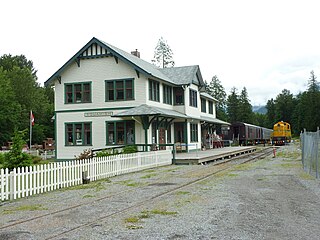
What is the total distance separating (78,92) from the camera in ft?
96.9

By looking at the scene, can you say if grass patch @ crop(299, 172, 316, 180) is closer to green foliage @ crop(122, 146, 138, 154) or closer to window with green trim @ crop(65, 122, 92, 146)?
green foliage @ crop(122, 146, 138, 154)

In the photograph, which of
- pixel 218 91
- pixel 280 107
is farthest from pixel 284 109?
pixel 218 91

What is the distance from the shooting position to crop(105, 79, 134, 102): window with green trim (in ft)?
91.7

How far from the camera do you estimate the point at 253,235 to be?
6.55 m

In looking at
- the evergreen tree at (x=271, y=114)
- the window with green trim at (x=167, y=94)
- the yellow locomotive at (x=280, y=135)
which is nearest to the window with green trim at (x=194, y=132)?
the window with green trim at (x=167, y=94)

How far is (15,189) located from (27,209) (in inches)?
85.8

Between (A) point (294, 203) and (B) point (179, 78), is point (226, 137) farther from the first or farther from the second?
(A) point (294, 203)

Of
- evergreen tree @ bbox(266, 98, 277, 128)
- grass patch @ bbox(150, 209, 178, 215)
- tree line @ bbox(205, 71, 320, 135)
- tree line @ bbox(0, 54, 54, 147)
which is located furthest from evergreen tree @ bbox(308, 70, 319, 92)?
grass patch @ bbox(150, 209, 178, 215)

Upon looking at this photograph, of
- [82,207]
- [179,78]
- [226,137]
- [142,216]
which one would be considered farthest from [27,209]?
[226,137]

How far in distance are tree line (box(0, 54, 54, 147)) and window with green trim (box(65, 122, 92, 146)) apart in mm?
21816

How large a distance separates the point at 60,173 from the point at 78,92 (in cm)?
1635

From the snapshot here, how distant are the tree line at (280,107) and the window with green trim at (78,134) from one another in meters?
58.6

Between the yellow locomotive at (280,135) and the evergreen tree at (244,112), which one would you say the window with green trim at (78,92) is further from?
the evergreen tree at (244,112)

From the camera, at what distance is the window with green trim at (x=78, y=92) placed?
1148 inches
